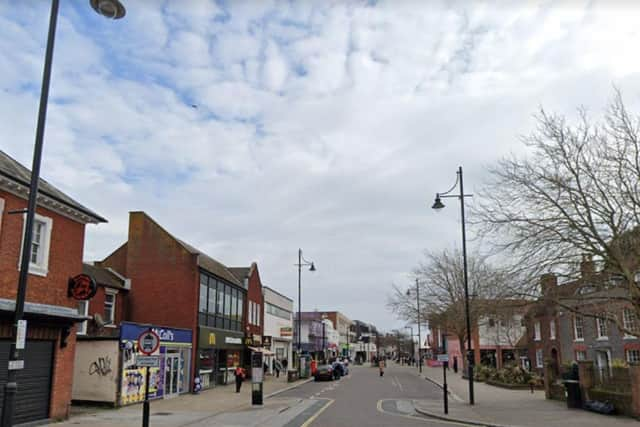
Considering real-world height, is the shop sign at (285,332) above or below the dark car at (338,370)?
above

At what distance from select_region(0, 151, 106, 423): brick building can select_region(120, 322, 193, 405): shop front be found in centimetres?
501

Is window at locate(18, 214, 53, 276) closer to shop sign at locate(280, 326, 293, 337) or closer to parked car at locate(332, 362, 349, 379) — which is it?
parked car at locate(332, 362, 349, 379)

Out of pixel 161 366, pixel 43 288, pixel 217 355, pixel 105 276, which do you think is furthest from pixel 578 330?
pixel 43 288

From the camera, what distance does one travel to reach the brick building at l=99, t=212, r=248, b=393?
3206cm

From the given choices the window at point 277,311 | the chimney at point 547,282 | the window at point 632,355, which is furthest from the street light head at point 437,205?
the window at point 277,311

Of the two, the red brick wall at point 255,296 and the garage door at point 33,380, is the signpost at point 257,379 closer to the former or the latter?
the garage door at point 33,380

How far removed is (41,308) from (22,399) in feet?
8.26

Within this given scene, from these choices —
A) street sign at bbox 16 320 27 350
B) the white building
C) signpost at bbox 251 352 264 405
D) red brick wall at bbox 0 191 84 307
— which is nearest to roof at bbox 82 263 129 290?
signpost at bbox 251 352 264 405

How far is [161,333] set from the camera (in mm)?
26750

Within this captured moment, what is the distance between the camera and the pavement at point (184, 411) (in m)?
17.6

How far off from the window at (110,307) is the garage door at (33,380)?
45.0 ft

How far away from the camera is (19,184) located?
1570 cm

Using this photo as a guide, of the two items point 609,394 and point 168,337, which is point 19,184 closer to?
point 168,337

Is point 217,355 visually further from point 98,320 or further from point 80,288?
point 80,288
